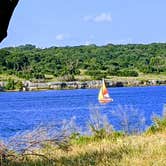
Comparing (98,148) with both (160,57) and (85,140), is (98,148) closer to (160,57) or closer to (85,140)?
(85,140)

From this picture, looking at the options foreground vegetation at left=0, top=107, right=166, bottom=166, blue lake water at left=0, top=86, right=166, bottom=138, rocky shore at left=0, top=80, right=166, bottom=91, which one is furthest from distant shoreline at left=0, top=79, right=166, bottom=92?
foreground vegetation at left=0, top=107, right=166, bottom=166

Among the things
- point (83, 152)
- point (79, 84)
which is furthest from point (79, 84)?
point (83, 152)

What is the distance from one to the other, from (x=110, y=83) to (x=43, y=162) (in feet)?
401

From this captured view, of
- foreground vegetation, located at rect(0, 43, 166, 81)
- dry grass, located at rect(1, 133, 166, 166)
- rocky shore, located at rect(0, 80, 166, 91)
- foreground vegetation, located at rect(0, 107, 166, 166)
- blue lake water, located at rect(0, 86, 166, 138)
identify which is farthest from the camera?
foreground vegetation, located at rect(0, 43, 166, 81)

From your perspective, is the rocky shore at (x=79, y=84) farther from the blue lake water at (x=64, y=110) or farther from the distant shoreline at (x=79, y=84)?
the blue lake water at (x=64, y=110)

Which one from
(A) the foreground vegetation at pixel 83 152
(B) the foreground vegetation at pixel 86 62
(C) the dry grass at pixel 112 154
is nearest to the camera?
(C) the dry grass at pixel 112 154

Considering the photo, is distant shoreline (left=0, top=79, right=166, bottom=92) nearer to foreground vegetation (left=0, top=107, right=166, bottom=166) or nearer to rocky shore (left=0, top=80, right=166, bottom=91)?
rocky shore (left=0, top=80, right=166, bottom=91)

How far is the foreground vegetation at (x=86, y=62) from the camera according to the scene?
418 feet

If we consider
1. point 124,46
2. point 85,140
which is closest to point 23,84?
point 124,46

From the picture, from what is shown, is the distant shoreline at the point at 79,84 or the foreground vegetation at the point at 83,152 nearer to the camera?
the foreground vegetation at the point at 83,152

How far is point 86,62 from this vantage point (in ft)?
469

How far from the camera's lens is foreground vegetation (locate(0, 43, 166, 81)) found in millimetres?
127438

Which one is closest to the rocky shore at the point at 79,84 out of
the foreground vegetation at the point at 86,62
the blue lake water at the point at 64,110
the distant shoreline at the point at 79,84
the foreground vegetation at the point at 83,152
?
the distant shoreline at the point at 79,84

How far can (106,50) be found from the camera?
531ft
